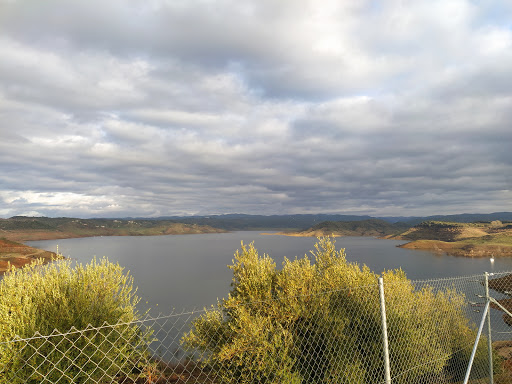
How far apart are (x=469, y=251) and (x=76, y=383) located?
154 m

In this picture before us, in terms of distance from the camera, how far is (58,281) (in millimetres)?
14477

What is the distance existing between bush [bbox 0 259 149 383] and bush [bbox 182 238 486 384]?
4.24 meters

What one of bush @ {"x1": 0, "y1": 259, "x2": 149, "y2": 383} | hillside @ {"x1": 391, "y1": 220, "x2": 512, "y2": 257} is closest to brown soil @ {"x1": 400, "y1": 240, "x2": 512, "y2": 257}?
hillside @ {"x1": 391, "y1": 220, "x2": 512, "y2": 257}

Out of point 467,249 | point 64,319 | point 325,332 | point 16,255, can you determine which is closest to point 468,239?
point 467,249

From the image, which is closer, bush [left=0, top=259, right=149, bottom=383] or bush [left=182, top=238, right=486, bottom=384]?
bush [left=0, top=259, right=149, bottom=383]

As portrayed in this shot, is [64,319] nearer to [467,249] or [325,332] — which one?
[325,332]

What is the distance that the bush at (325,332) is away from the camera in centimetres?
1211

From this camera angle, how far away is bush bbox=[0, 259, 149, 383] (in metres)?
11.1

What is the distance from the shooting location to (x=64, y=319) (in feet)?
43.2

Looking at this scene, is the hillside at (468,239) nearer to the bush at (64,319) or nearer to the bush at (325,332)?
the bush at (325,332)

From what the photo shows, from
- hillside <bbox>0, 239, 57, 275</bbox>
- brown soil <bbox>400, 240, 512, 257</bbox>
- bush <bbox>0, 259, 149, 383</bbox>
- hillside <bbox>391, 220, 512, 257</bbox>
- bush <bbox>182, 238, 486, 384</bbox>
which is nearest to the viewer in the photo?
bush <bbox>0, 259, 149, 383</bbox>

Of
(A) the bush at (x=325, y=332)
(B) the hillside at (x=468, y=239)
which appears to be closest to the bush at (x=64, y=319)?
(A) the bush at (x=325, y=332)

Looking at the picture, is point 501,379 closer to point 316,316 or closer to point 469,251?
point 316,316

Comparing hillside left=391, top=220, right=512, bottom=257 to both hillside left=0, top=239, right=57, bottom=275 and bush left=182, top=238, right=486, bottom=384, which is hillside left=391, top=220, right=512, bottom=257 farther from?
hillside left=0, top=239, right=57, bottom=275
